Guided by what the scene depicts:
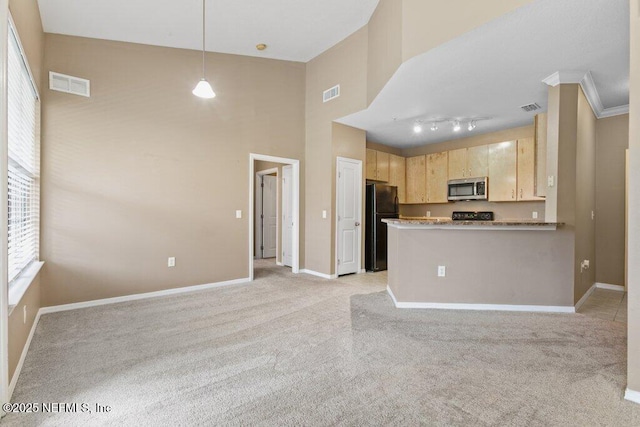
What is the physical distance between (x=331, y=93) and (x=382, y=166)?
6.31ft

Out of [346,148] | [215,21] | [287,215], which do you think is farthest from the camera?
[287,215]

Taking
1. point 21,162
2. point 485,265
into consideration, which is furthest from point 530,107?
point 21,162

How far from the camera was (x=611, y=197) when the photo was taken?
4.51 m

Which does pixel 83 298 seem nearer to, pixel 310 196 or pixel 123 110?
pixel 123 110

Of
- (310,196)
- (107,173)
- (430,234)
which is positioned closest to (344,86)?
(310,196)

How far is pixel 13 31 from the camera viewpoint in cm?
226

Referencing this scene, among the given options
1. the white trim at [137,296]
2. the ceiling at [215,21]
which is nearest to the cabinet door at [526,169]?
the ceiling at [215,21]

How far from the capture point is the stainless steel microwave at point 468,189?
560 centimetres

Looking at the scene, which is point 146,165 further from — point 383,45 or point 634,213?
point 634,213

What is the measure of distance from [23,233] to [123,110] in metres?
1.77

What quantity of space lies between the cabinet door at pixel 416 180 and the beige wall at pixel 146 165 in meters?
3.14

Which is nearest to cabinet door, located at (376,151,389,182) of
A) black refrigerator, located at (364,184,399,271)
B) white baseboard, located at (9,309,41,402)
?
black refrigerator, located at (364,184,399,271)

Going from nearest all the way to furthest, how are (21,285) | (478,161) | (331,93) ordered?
(21,285), (331,93), (478,161)

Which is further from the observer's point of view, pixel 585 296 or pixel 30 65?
pixel 585 296
